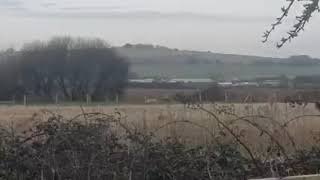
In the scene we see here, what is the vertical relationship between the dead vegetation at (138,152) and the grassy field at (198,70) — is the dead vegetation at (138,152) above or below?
below

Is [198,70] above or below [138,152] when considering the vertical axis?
above

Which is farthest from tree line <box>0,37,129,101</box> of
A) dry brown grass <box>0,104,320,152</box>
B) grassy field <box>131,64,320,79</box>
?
dry brown grass <box>0,104,320,152</box>

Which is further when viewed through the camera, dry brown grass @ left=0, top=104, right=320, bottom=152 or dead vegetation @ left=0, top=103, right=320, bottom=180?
dry brown grass @ left=0, top=104, right=320, bottom=152

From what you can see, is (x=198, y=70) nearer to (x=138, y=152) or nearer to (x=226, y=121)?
(x=226, y=121)

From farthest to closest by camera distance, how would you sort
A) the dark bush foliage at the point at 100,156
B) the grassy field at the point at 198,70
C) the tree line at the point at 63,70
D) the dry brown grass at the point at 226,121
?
1. the tree line at the point at 63,70
2. the grassy field at the point at 198,70
3. the dry brown grass at the point at 226,121
4. the dark bush foliage at the point at 100,156

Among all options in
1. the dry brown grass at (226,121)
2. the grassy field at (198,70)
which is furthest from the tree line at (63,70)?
the dry brown grass at (226,121)

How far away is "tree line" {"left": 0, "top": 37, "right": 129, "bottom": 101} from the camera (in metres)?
57.1

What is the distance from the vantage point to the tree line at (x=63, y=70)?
5706 cm

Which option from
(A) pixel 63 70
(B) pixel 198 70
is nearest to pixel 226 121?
(B) pixel 198 70

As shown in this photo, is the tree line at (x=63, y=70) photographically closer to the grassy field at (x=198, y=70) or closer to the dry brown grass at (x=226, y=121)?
the grassy field at (x=198, y=70)

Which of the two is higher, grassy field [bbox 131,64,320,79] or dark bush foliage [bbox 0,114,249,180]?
grassy field [bbox 131,64,320,79]

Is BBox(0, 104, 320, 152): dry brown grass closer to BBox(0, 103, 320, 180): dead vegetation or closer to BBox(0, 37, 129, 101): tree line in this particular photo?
BBox(0, 103, 320, 180): dead vegetation

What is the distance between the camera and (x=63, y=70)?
61.0 m

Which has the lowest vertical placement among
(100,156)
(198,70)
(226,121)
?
(100,156)
